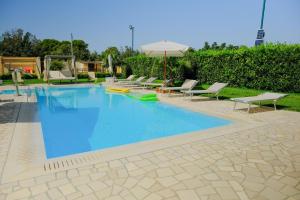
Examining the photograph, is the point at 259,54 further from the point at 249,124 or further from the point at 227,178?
the point at 227,178

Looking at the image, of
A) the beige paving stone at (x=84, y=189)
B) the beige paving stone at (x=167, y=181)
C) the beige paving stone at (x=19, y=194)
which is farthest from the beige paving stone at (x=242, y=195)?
the beige paving stone at (x=19, y=194)

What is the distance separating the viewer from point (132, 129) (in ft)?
25.3

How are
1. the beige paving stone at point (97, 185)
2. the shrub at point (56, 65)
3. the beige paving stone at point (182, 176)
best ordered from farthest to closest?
the shrub at point (56, 65) → the beige paving stone at point (182, 176) → the beige paving stone at point (97, 185)

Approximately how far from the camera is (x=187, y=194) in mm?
3113

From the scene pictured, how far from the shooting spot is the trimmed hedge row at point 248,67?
487 inches

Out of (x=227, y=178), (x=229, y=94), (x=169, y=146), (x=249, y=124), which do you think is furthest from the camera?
(x=229, y=94)

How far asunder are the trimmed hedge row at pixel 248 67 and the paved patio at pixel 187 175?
8.55 meters

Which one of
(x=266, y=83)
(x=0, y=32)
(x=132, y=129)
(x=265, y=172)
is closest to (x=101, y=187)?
(x=265, y=172)

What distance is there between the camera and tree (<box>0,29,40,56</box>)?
60.9m

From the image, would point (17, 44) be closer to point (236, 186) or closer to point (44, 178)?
point (44, 178)

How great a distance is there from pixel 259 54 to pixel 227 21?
11841 mm

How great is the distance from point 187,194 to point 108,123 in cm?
575

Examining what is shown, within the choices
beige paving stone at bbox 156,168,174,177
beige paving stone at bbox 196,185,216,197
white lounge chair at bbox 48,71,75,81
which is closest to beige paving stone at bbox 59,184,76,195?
beige paving stone at bbox 156,168,174,177

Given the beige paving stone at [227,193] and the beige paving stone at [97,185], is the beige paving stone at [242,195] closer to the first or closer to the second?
the beige paving stone at [227,193]
